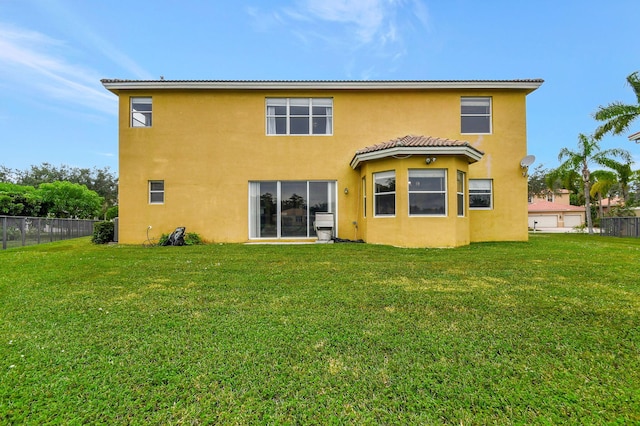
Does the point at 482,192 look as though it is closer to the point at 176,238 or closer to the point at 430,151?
the point at 430,151

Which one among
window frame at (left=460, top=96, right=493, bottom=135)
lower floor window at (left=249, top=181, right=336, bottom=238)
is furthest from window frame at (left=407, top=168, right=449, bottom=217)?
window frame at (left=460, top=96, right=493, bottom=135)

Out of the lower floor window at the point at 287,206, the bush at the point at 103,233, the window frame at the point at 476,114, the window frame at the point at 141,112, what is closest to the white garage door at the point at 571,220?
the window frame at the point at 476,114

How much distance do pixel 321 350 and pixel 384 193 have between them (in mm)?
8729

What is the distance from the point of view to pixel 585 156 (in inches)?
849

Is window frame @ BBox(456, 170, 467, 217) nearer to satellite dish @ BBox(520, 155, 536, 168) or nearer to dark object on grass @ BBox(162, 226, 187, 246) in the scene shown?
satellite dish @ BBox(520, 155, 536, 168)

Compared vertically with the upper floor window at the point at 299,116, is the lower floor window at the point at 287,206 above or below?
below

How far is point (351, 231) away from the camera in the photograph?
12594 mm

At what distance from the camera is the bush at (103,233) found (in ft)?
41.7

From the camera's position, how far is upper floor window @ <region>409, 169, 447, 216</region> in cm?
1038

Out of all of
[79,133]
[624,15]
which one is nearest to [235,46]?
[624,15]

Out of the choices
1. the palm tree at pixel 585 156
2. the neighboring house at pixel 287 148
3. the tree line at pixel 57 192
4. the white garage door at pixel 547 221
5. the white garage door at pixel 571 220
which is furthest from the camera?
the white garage door at pixel 547 221

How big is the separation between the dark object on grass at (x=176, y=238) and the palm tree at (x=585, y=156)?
2633 centimetres

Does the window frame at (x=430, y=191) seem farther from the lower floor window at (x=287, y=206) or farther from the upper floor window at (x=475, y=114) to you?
the upper floor window at (x=475, y=114)

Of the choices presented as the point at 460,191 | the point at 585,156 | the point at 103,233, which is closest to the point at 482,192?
the point at 460,191
